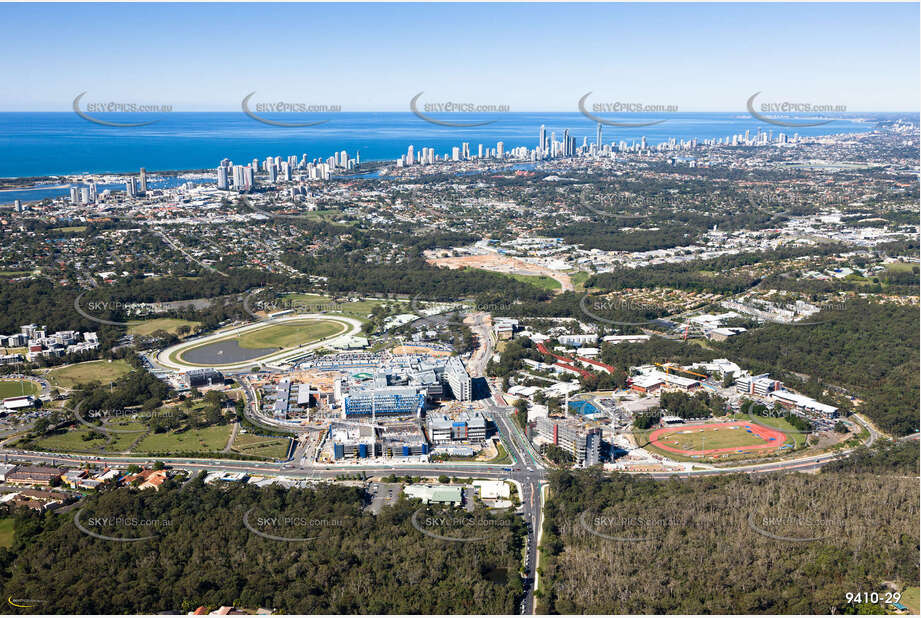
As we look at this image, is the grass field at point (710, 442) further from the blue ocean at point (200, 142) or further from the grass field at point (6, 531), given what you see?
the blue ocean at point (200, 142)

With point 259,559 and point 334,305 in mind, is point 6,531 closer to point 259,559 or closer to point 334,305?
point 259,559

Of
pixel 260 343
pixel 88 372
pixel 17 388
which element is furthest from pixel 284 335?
pixel 17 388

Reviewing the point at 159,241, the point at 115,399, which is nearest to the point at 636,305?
the point at 115,399

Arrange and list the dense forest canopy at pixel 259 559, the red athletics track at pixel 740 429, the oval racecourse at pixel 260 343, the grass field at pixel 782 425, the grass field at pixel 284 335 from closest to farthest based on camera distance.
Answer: the dense forest canopy at pixel 259 559 < the red athletics track at pixel 740 429 < the grass field at pixel 782 425 < the oval racecourse at pixel 260 343 < the grass field at pixel 284 335

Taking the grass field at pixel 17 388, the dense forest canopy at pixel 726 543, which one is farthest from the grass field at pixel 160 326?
the dense forest canopy at pixel 726 543

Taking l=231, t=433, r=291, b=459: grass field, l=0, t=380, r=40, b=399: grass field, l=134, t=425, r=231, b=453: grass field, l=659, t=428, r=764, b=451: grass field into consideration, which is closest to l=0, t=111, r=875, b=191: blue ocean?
l=0, t=380, r=40, b=399: grass field

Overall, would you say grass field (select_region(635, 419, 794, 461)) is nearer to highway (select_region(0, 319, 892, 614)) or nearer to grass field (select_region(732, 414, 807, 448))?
grass field (select_region(732, 414, 807, 448))

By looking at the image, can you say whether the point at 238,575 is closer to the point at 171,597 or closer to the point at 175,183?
the point at 171,597

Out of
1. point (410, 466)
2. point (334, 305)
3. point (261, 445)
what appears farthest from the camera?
point (334, 305)
